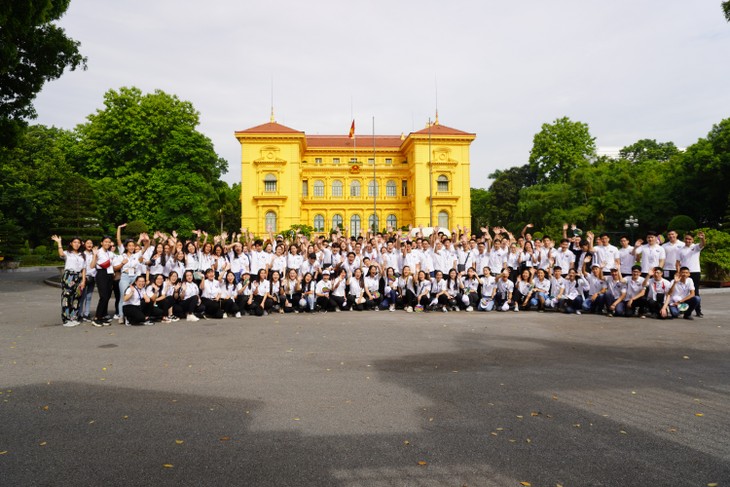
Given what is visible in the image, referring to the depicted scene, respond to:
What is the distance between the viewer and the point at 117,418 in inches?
171

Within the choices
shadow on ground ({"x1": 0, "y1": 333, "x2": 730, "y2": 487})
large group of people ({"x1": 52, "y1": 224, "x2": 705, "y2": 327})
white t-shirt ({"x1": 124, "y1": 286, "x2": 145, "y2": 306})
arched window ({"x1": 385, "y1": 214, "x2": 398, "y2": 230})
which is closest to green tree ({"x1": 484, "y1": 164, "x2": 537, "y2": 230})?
arched window ({"x1": 385, "y1": 214, "x2": 398, "y2": 230})

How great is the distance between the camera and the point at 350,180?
59.8m

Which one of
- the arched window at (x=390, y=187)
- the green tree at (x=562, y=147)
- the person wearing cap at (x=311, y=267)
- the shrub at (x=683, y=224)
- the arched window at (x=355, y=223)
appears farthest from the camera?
the arched window at (x=390, y=187)

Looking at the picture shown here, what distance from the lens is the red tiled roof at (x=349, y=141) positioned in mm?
61312

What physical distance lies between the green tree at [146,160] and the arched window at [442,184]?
27.6 metres

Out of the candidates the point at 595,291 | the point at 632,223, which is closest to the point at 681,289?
the point at 595,291

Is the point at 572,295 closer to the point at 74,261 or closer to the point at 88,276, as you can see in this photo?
the point at 88,276

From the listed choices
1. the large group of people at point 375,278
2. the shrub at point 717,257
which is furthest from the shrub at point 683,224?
the large group of people at point 375,278

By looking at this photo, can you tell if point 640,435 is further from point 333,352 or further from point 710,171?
point 710,171

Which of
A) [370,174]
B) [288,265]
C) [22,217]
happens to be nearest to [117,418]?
[288,265]

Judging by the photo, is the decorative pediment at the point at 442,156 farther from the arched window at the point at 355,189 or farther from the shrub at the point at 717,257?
the shrub at the point at 717,257

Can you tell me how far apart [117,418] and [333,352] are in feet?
10.9

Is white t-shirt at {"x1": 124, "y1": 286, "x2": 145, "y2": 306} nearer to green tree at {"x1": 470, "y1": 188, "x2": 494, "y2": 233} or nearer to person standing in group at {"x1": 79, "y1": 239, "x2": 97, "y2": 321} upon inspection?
person standing in group at {"x1": 79, "y1": 239, "x2": 97, "y2": 321}

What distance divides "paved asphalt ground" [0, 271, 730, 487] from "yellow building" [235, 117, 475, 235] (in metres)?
44.6
